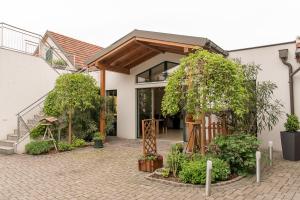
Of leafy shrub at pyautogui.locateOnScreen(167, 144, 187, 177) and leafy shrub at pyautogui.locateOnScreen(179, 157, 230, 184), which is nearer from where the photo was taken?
leafy shrub at pyautogui.locateOnScreen(179, 157, 230, 184)

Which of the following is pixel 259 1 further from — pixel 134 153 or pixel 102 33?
pixel 102 33

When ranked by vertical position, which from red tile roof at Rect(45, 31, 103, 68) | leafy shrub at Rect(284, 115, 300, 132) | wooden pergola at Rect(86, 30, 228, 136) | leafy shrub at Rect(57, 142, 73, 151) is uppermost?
red tile roof at Rect(45, 31, 103, 68)

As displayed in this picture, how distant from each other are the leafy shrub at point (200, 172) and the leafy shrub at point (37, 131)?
22.4 ft

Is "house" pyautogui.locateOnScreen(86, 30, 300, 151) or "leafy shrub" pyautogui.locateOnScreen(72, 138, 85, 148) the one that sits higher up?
"house" pyautogui.locateOnScreen(86, 30, 300, 151)

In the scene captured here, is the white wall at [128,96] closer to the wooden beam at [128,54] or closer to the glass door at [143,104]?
the glass door at [143,104]

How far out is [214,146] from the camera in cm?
625

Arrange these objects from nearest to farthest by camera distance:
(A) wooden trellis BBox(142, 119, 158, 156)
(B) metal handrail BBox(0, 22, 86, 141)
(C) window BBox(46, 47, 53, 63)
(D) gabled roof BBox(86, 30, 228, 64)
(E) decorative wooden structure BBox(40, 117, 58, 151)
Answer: (A) wooden trellis BBox(142, 119, 158, 156) → (D) gabled roof BBox(86, 30, 228, 64) → (E) decorative wooden structure BBox(40, 117, 58, 151) → (B) metal handrail BBox(0, 22, 86, 141) → (C) window BBox(46, 47, 53, 63)

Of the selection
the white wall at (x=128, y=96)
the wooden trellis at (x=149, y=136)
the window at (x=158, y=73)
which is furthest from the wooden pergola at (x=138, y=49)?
the wooden trellis at (x=149, y=136)

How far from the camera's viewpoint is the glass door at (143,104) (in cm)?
1233

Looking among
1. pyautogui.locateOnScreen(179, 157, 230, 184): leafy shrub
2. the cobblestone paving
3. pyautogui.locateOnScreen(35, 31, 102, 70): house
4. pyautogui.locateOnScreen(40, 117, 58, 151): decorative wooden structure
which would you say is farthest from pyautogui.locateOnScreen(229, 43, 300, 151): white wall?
pyautogui.locateOnScreen(35, 31, 102, 70): house

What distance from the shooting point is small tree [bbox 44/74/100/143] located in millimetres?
10297

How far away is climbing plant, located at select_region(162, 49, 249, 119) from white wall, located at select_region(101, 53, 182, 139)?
576 cm

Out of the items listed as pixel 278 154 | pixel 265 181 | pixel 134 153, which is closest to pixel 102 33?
pixel 134 153

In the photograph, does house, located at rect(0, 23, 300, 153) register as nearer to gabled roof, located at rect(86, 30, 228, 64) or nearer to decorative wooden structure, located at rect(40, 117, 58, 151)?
gabled roof, located at rect(86, 30, 228, 64)
